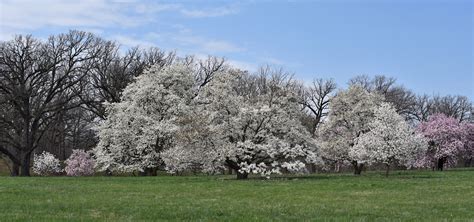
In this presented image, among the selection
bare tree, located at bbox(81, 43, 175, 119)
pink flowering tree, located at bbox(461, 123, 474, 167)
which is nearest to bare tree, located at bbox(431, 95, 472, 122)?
pink flowering tree, located at bbox(461, 123, 474, 167)

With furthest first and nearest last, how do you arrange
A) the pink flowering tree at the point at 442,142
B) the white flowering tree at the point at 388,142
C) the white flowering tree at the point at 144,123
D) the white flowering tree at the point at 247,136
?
the pink flowering tree at the point at 442,142
the white flowering tree at the point at 144,123
the white flowering tree at the point at 388,142
the white flowering tree at the point at 247,136

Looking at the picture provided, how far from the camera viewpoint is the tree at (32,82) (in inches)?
2058

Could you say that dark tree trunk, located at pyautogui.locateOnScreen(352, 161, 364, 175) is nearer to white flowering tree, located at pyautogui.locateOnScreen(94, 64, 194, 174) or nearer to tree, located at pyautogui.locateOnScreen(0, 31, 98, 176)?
white flowering tree, located at pyautogui.locateOnScreen(94, 64, 194, 174)

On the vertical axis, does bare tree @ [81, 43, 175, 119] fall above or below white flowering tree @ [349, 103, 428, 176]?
above

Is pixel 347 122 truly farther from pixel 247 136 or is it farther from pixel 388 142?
pixel 247 136

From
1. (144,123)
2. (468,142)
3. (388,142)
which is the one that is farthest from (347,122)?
(468,142)

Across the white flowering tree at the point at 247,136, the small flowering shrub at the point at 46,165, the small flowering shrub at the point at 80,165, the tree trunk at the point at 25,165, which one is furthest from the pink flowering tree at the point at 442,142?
the tree trunk at the point at 25,165

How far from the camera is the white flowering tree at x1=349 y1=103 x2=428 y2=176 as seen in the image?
124ft

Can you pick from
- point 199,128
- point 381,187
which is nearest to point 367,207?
point 381,187

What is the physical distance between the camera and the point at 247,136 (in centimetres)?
3572

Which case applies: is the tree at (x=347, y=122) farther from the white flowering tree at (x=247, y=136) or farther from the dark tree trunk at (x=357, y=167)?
the white flowering tree at (x=247, y=136)

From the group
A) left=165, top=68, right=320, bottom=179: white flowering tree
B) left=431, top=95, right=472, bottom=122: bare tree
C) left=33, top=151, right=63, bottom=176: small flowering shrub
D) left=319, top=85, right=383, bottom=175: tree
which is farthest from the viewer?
left=431, top=95, right=472, bottom=122: bare tree

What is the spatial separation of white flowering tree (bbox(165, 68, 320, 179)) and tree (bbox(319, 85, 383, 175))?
9.49 metres

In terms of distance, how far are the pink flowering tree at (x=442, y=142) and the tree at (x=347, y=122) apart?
20567mm
